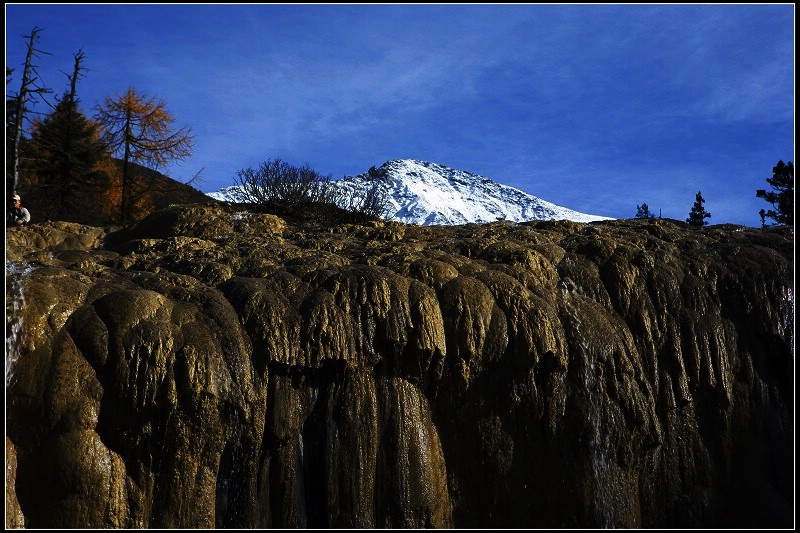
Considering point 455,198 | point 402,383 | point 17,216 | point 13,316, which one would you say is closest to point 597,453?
point 402,383

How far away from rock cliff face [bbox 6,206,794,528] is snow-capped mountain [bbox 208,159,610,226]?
123 ft

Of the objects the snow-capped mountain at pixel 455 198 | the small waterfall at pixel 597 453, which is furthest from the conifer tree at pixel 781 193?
the small waterfall at pixel 597 453

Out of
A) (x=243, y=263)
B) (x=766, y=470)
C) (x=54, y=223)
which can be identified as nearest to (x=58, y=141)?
(x=54, y=223)

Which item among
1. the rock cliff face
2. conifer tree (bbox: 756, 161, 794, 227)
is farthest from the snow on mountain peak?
the rock cliff face

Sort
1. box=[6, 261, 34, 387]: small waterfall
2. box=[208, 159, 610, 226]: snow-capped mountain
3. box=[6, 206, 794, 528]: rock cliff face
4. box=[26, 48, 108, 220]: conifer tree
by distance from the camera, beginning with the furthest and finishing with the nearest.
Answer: box=[208, 159, 610, 226]: snow-capped mountain
box=[26, 48, 108, 220]: conifer tree
box=[6, 206, 794, 528]: rock cliff face
box=[6, 261, 34, 387]: small waterfall

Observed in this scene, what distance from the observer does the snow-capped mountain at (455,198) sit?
2176 inches

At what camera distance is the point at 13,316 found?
8.56 m

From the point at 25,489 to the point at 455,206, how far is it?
5477 cm

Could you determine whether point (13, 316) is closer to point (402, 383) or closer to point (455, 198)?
point (402, 383)

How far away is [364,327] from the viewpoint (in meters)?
10.1

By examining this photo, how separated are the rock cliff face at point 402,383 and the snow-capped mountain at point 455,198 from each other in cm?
3753

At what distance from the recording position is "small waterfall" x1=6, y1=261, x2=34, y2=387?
27.3ft

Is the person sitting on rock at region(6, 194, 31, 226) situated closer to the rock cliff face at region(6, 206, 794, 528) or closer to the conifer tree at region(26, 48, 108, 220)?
the rock cliff face at region(6, 206, 794, 528)

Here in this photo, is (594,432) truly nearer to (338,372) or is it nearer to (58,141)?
(338,372)
